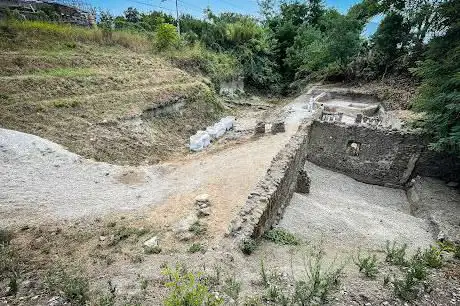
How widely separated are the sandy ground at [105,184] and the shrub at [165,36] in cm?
1330

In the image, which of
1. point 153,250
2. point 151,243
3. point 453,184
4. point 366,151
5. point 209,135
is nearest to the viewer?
point 153,250

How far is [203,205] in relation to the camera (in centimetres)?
825

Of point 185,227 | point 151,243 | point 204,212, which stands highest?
point 204,212

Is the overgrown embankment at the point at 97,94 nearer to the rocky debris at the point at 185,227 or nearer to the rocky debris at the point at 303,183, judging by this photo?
the rocky debris at the point at 185,227

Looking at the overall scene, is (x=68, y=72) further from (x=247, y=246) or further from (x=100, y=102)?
(x=247, y=246)

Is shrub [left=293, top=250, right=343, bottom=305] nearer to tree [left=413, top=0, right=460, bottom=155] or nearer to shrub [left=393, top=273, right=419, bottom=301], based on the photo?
shrub [left=393, top=273, right=419, bottom=301]

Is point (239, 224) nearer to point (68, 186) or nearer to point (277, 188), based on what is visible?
point (277, 188)

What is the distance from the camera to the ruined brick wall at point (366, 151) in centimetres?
1275

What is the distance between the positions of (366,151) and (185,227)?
30.0 feet

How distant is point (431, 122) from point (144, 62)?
50.9ft

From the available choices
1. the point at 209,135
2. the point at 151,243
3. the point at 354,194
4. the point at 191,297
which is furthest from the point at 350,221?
the point at 209,135

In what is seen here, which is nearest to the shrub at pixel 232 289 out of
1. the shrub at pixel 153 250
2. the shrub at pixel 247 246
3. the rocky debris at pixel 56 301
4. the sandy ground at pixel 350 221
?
the shrub at pixel 247 246

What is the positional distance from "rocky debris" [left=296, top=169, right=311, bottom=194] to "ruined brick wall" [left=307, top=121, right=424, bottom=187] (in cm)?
345

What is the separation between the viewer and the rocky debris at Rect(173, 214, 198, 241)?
6.96 metres
